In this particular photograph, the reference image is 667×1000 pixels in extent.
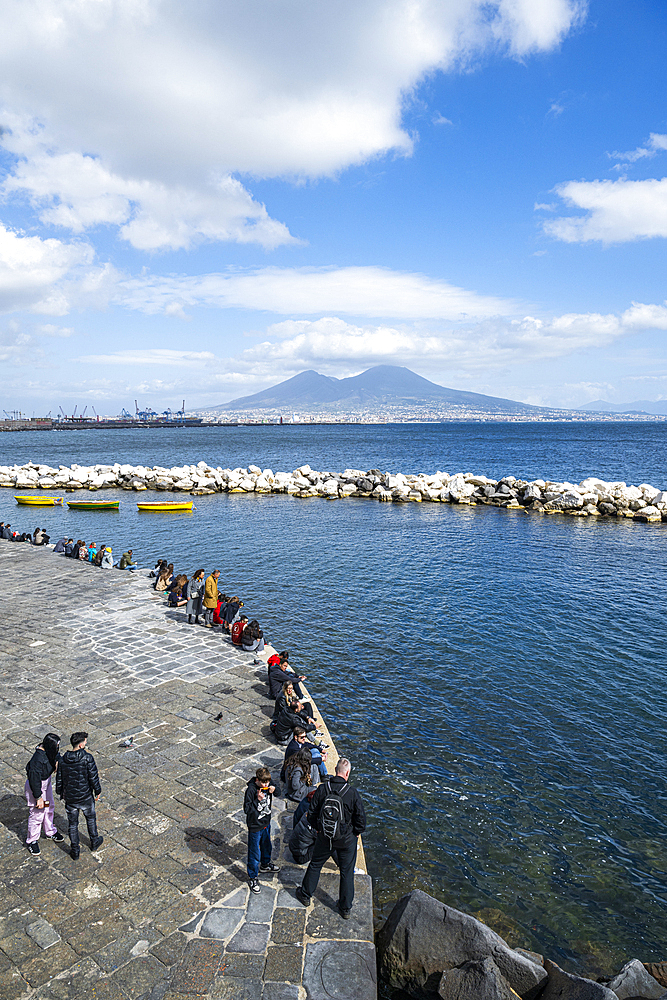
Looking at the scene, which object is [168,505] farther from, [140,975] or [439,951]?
[439,951]

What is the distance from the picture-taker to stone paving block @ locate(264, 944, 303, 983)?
6.82m

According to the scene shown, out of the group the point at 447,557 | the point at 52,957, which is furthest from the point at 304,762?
the point at 447,557

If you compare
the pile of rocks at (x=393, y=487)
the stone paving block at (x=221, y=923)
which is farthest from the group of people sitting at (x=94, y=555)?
the pile of rocks at (x=393, y=487)

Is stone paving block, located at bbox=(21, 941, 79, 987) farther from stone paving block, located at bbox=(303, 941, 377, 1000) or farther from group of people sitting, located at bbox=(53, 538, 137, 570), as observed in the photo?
group of people sitting, located at bbox=(53, 538, 137, 570)

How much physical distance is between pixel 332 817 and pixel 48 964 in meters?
3.76

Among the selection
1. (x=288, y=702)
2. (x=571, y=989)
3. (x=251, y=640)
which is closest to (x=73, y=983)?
(x=288, y=702)

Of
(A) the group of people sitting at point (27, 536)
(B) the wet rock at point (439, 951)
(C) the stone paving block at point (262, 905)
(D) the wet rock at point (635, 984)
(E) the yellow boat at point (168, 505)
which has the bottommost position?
(D) the wet rock at point (635, 984)

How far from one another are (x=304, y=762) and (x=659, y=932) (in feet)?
19.8

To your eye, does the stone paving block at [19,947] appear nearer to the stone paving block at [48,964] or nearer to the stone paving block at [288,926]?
the stone paving block at [48,964]

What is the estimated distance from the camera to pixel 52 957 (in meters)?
7.00

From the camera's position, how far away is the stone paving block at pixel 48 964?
6.73m

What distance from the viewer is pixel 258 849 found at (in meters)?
8.09

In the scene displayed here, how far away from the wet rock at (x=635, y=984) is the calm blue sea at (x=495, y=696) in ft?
2.75

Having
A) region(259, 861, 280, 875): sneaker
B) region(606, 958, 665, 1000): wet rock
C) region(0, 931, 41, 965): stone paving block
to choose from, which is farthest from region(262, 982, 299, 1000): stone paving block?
region(606, 958, 665, 1000): wet rock
